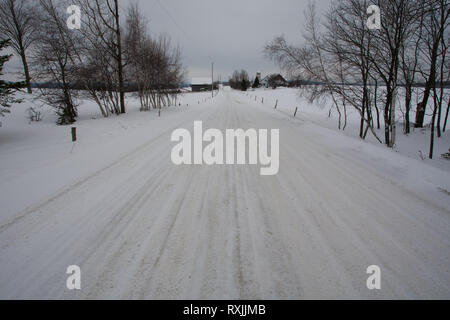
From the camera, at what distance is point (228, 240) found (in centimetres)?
247

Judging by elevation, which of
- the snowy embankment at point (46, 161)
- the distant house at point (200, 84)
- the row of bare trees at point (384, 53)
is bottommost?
the snowy embankment at point (46, 161)

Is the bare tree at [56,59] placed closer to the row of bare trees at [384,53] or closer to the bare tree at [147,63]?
the bare tree at [147,63]

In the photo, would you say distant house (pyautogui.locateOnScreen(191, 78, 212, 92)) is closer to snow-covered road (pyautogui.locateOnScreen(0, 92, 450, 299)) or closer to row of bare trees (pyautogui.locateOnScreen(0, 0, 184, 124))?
row of bare trees (pyautogui.locateOnScreen(0, 0, 184, 124))

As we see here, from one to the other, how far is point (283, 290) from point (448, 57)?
13562 mm

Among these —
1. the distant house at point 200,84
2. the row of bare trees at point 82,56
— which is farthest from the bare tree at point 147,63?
the distant house at point 200,84

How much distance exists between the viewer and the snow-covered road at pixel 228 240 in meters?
1.90

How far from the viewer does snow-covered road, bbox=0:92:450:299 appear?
6.22 feet

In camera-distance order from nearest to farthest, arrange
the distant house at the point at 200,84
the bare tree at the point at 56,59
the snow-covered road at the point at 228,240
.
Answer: the snow-covered road at the point at 228,240 < the bare tree at the point at 56,59 < the distant house at the point at 200,84

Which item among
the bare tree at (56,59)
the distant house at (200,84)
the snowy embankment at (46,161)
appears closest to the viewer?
the snowy embankment at (46,161)

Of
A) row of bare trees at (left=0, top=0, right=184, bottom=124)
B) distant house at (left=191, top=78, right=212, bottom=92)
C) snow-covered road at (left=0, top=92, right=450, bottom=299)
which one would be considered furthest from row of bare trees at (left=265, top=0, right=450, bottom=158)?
distant house at (left=191, top=78, right=212, bottom=92)

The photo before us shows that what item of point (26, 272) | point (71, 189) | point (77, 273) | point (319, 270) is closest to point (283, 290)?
point (319, 270)

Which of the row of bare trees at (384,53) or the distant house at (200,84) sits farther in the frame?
the distant house at (200,84)

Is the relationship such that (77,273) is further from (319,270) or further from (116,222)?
(319,270)

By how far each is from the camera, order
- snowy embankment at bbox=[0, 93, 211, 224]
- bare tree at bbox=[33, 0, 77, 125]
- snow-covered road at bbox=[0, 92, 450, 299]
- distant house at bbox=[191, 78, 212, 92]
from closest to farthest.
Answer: snow-covered road at bbox=[0, 92, 450, 299] → snowy embankment at bbox=[0, 93, 211, 224] → bare tree at bbox=[33, 0, 77, 125] → distant house at bbox=[191, 78, 212, 92]
